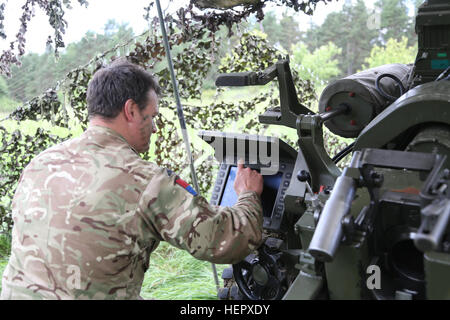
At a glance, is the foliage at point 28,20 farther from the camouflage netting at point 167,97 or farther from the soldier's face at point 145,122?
the soldier's face at point 145,122

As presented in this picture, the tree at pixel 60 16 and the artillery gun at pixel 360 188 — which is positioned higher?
the tree at pixel 60 16

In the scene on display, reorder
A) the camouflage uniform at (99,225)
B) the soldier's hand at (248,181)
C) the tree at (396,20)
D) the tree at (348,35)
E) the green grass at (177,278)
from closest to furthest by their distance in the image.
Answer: the camouflage uniform at (99,225), the soldier's hand at (248,181), the green grass at (177,278), the tree at (396,20), the tree at (348,35)

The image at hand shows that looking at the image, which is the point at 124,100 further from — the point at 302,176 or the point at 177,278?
the point at 177,278

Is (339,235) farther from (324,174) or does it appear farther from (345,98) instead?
(345,98)

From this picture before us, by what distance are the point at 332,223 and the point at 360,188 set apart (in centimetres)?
41

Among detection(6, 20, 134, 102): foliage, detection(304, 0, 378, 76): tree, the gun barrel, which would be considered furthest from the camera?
detection(304, 0, 378, 76): tree

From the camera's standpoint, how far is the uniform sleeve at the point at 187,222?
204 cm

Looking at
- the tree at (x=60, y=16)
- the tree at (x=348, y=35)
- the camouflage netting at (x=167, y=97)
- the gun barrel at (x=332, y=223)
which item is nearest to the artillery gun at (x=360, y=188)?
the gun barrel at (x=332, y=223)

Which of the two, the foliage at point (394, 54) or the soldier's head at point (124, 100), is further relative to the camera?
the foliage at point (394, 54)

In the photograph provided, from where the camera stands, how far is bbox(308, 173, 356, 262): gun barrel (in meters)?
1.50

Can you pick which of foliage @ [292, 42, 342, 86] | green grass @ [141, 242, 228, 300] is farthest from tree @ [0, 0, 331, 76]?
foliage @ [292, 42, 342, 86]

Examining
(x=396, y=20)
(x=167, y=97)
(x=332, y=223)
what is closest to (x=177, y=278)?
(x=167, y=97)

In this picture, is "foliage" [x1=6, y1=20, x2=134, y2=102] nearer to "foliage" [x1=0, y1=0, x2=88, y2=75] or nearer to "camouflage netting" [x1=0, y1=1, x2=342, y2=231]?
"camouflage netting" [x1=0, y1=1, x2=342, y2=231]

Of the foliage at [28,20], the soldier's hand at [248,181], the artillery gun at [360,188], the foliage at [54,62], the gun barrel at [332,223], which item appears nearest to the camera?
the gun barrel at [332,223]
